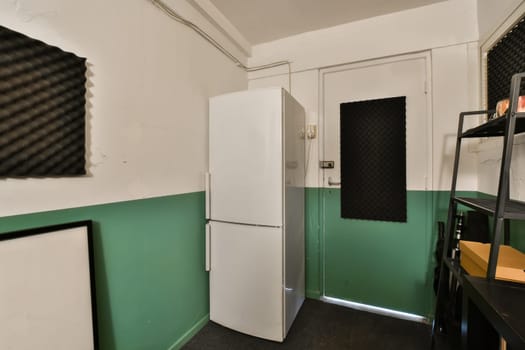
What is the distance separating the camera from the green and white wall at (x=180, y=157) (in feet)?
3.83

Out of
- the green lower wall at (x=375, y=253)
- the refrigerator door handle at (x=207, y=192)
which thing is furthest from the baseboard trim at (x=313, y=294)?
the refrigerator door handle at (x=207, y=192)

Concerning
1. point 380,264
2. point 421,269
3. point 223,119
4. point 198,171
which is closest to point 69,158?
point 198,171

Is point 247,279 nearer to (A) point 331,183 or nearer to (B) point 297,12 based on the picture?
(A) point 331,183

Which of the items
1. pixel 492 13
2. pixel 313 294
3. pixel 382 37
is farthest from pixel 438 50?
pixel 313 294

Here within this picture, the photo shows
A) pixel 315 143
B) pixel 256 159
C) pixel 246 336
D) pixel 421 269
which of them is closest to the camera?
pixel 256 159

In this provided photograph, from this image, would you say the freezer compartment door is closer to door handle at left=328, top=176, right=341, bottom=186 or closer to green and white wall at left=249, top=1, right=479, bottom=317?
green and white wall at left=249, top=1, right=479, bottom=317

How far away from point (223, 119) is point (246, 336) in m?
1.79

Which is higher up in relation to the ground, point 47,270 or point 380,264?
point 47,270

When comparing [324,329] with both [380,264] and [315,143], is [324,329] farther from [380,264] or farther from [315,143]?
[315,143]

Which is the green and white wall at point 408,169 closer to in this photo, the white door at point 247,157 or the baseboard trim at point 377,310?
the baseboard trim at point 377,310

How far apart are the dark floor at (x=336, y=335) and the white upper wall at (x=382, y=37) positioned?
2.40m

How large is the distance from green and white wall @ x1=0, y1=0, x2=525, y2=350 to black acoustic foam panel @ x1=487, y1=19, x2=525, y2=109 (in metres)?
0.14

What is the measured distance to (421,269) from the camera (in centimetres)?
202

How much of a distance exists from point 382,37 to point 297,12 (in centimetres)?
82
